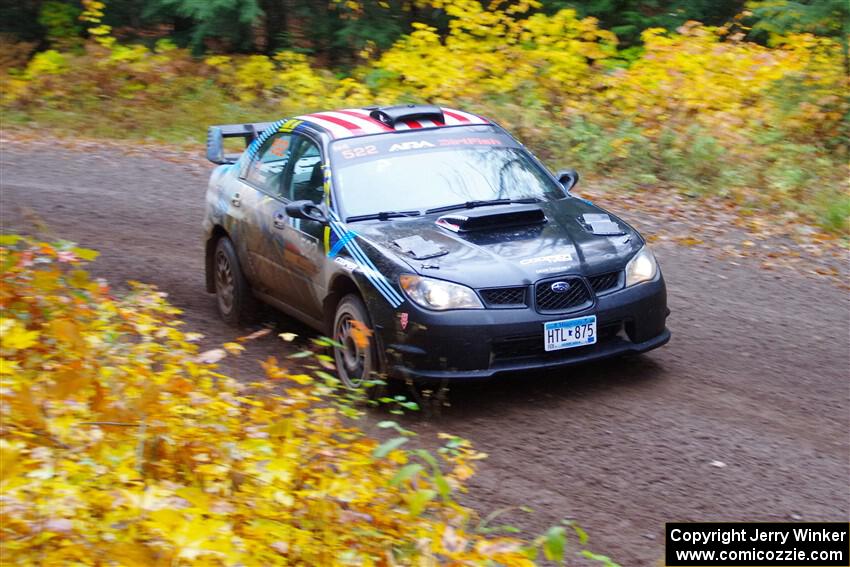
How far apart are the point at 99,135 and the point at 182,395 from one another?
13890mm

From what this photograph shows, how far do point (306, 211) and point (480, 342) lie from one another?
5.96 feet

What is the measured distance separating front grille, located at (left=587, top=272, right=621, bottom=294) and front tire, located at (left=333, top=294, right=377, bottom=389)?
151cm

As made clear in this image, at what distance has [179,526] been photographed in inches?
154

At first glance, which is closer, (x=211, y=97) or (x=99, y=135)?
(x=99, y=135)

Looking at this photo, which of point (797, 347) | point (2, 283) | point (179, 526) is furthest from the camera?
point (797, 347)

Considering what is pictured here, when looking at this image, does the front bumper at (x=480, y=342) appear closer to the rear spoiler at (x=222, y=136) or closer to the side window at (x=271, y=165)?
the side window at (x=271, y=165)

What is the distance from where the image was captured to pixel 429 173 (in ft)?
26.4

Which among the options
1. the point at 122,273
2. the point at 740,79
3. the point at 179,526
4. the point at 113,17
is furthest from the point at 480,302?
the point at 113,17

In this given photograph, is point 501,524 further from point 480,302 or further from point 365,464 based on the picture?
point 480,302

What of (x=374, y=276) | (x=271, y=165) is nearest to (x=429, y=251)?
(x=374, y=276)

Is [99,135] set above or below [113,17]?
below

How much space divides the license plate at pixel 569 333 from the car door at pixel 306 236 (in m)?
1.74

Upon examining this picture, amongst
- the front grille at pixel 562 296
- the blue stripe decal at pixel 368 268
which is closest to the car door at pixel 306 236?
the blue stripe decal at pixel 368 268

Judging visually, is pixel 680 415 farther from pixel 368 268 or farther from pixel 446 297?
pixel 368 268
